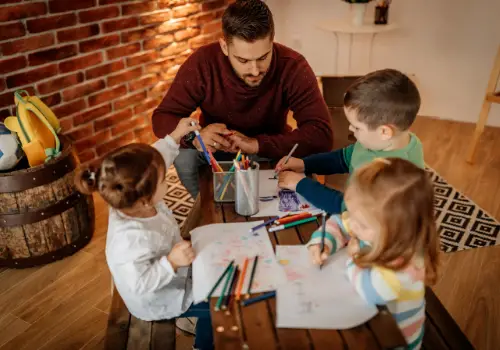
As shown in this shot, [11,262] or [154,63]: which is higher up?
[154,63]

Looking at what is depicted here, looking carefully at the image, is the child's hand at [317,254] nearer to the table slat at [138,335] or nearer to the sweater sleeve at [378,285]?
the sweater sleeve at [378,285]

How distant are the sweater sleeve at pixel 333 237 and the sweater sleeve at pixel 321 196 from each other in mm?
109

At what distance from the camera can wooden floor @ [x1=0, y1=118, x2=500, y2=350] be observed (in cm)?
189

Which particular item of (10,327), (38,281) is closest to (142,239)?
(10,327)

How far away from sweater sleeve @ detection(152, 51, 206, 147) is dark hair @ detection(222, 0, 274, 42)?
0.27 meters

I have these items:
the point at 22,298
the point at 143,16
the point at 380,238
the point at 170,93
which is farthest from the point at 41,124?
the point at 380,238

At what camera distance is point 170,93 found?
209 centimetres

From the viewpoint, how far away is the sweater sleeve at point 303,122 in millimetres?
1929

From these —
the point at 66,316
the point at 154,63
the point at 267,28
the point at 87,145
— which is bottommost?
the point at 66,316

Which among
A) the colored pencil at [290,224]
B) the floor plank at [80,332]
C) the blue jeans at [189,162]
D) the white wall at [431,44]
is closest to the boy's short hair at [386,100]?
the colored pencil at [290,224]

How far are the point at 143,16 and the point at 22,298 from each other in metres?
1.83

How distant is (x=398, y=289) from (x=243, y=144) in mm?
939

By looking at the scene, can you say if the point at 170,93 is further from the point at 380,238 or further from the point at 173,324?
the point at 380,238

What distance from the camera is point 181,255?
3.99ft
